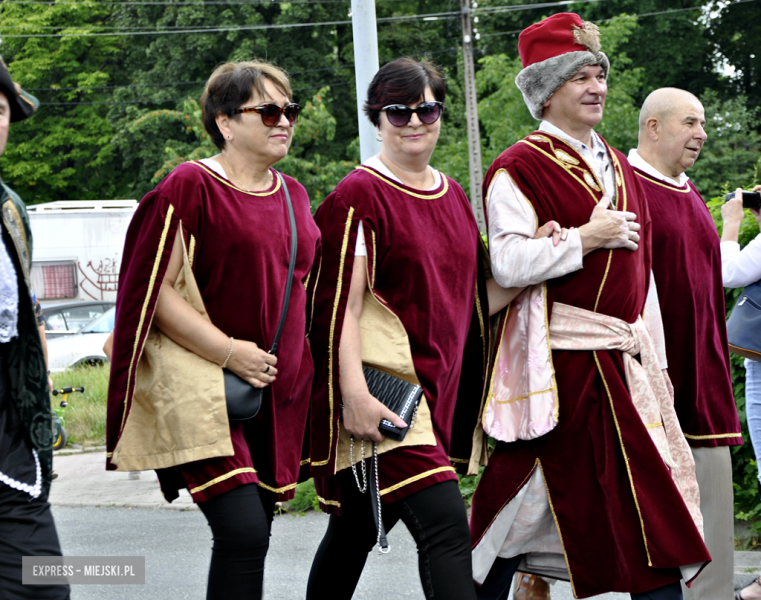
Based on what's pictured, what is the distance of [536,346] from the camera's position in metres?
3.35

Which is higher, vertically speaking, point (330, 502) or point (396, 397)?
point (396, 397)

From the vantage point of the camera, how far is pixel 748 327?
4316mm

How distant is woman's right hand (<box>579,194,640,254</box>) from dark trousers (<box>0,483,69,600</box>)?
74.5 inches

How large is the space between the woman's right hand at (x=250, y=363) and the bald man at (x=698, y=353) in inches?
65.9

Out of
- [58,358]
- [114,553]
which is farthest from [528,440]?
[58,358]

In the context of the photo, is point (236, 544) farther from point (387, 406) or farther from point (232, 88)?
point (232, 88)

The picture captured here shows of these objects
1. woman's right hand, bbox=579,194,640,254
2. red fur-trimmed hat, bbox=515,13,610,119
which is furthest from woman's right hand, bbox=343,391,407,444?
red fur-trimmed hat, bbox=515,13,610,119

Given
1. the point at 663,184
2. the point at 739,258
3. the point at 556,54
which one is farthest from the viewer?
→ the point at 739,258

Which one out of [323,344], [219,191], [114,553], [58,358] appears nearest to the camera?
[219,191]

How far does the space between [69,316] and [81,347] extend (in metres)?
1.82

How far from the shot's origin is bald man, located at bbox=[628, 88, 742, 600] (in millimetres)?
3807

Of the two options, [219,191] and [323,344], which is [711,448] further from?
[219,191]

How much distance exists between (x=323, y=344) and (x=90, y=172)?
3175 centimetres

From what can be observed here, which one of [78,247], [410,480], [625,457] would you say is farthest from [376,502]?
[78,247]
